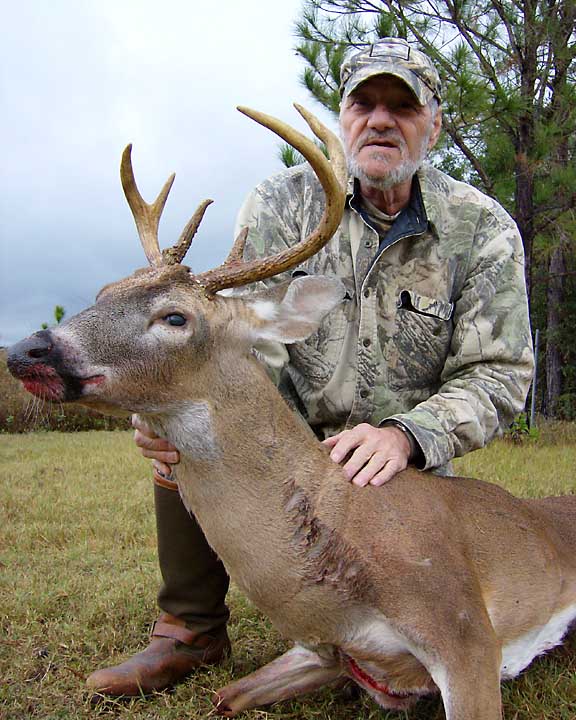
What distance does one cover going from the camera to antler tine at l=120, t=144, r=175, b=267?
330 cm

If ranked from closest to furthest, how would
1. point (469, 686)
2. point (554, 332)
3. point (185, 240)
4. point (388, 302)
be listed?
1. point (469, 686)
2. point (185, 240)
3. point (388, 302)
4. point (554, 332)

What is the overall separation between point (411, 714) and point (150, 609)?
1.59 metres

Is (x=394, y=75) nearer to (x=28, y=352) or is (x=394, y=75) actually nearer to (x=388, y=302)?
(x=388, y=302)

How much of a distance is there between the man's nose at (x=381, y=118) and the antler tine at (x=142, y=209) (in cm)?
107

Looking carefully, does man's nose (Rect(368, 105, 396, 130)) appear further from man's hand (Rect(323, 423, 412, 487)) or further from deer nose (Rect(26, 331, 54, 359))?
deer nose (Rect(26, 331, 54, 359))

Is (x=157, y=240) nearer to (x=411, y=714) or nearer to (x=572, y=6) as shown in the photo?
(x=411, y=714)

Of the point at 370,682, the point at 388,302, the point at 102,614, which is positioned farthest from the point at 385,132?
the point at 102,614

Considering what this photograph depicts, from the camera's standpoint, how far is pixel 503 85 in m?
10.3

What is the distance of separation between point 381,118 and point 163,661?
8.57 feet

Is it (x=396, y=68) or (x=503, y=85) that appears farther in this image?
(x=503, y=85)

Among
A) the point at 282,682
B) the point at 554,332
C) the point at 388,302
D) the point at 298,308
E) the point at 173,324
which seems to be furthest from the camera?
the point at 554,332

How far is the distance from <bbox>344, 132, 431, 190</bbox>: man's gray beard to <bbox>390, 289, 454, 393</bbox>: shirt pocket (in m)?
0.51

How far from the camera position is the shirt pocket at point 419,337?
3783 millimetres

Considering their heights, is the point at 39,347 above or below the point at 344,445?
above
